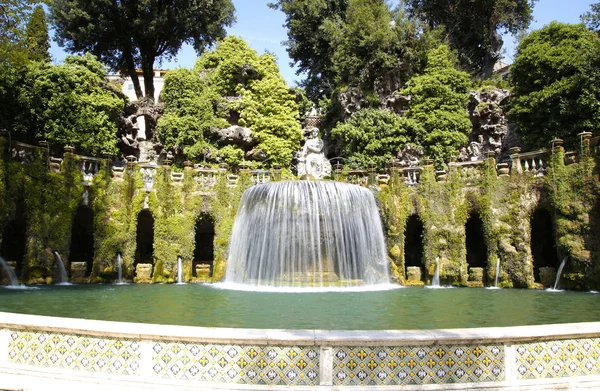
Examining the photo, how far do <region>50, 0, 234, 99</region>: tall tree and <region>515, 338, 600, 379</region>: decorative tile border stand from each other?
33.7 m

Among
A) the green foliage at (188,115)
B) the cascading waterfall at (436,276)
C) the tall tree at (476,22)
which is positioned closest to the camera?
the cascading waterfall at (436,276)

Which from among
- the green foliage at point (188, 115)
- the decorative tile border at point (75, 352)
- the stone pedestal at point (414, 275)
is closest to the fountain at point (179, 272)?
the stone pedestal at point (414, 275)

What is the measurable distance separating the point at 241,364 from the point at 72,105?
1045 inches

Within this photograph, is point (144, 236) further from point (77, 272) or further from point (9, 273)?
point (9, 273)

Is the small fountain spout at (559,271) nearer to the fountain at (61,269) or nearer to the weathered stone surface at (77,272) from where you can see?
the weathered stone surface at (77,272)

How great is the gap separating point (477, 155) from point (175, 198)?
19.5 metres

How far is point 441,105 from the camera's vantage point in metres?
28.7

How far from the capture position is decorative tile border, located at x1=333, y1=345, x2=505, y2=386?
4668 millimetres

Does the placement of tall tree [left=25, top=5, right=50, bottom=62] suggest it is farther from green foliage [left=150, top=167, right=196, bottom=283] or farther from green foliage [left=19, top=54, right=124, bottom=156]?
green foliage [left=150, top=167, right=196, bottom=283]

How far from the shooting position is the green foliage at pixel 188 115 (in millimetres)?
29766

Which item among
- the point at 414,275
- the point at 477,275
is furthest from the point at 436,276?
the point at 477,275

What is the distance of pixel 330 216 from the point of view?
1816 cm

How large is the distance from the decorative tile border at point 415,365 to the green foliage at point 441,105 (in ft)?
79.4

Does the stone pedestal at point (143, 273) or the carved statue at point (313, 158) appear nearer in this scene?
the stone pedestal at point (143, 273)
